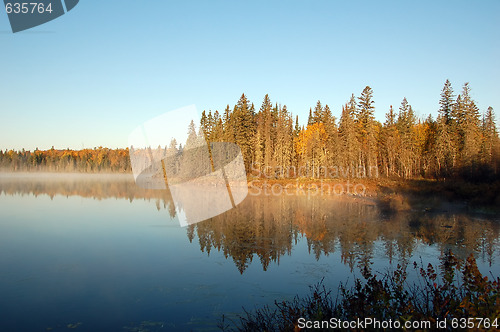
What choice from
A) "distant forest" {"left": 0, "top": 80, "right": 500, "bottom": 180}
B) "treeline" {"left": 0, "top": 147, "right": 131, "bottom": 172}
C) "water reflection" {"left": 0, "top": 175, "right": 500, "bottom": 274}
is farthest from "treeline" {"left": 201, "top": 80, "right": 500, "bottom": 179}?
"treeline" {"left": 0, "top": 147, "right": 131, "bottom": 172}

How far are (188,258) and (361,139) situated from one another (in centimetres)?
5668

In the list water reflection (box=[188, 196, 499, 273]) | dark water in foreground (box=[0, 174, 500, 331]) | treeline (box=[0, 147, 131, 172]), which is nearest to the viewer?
dark water in foreground (box=[0, 174, 500, 331])

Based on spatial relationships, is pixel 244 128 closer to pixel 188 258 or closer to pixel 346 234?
pixel 346 234

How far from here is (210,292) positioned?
34.8 ft

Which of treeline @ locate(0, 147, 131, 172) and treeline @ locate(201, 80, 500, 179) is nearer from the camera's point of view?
treeline @ locate(201, 80, 500, 179)

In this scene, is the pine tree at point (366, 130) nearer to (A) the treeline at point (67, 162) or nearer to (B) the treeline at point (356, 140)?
(B) the treeline at point (356, 140)

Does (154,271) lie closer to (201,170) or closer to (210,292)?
(210,292)

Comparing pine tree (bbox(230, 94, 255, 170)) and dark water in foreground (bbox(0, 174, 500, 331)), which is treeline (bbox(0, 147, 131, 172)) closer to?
pine tree (bbox(230, 94, 255, 170))

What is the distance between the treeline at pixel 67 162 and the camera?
550 ft

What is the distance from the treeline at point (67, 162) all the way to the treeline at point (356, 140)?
356ft

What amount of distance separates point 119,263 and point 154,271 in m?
2.15

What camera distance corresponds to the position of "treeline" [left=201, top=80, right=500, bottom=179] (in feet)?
177

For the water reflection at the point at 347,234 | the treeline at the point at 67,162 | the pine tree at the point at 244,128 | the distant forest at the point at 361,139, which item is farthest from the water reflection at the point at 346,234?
the treeline at the point at 67,162

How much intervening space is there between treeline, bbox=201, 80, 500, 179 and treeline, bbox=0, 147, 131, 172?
10858 cm
